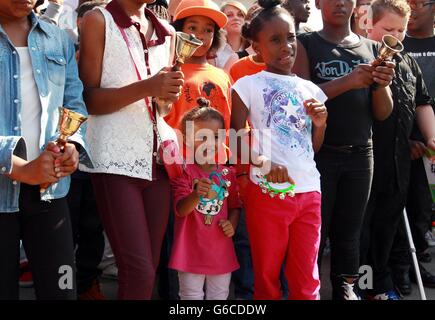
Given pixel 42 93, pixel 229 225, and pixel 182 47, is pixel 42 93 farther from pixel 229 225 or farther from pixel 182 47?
pixel 229 225

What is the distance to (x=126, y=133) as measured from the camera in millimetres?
3076

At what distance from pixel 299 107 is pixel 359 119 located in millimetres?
561

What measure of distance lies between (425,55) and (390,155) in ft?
3.66

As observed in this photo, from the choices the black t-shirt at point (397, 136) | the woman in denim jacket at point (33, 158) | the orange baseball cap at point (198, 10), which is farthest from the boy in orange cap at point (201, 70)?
the black t-shirt at point (397, 136)

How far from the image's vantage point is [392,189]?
4.46m

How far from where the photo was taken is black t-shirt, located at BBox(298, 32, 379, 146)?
12.7ft

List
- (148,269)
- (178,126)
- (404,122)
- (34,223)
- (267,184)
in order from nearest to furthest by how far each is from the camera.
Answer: (34,223), (148,269), (267,184), (178,126), (404,122)

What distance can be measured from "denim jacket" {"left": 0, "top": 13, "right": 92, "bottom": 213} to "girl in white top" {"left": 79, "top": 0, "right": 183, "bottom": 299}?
0.13m

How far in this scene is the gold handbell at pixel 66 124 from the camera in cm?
260

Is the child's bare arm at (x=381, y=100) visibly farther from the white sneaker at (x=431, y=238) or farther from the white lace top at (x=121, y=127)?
the white sneaker at (x=431, y=238)

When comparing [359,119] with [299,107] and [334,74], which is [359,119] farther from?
[299,107]

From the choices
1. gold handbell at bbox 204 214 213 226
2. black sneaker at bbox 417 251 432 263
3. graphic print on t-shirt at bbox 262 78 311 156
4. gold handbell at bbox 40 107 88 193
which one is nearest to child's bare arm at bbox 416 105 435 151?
black sneaker at bbox 417 251 432 263

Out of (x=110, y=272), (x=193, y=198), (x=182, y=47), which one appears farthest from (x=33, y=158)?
(x=110, y=272)
